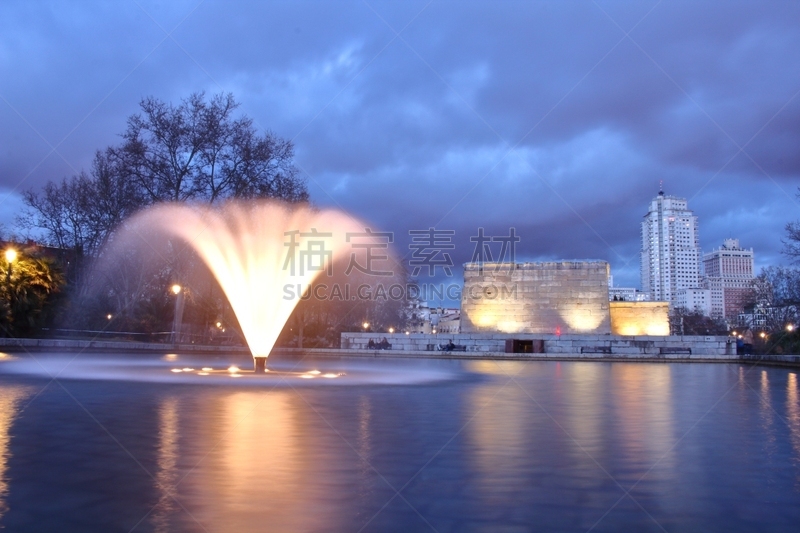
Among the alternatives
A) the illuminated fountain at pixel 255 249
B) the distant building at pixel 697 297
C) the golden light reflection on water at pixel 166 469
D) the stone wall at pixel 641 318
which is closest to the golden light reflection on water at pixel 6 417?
the golden light reflection on water at pixel 166 469

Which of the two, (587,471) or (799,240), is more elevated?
(799,240)

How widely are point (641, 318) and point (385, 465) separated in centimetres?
Answer: 4114

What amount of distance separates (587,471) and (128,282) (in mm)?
37879

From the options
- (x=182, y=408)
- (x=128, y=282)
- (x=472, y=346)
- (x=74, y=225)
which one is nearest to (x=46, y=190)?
(x=74, y=225)

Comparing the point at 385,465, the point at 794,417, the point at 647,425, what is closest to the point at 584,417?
the point at 647,425

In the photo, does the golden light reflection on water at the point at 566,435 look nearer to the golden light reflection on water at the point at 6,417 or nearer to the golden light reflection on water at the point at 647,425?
the golden light reflection on water at the point at 647,425

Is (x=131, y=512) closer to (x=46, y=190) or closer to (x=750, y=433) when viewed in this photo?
(x=750, y=433)

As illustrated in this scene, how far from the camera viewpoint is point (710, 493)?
18.4 feet

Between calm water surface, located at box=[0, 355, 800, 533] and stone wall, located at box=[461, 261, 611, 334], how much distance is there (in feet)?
98.9

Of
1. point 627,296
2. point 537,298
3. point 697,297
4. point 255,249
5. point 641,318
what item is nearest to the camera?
point 255,249

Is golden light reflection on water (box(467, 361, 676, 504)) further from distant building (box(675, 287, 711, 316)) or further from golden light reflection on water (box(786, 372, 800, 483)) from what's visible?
distant building (box(675, 287, 711, 316))

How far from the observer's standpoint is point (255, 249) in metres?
23.0

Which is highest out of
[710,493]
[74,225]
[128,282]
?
[74,225]

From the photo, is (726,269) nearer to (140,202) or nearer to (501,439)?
(140,202)
